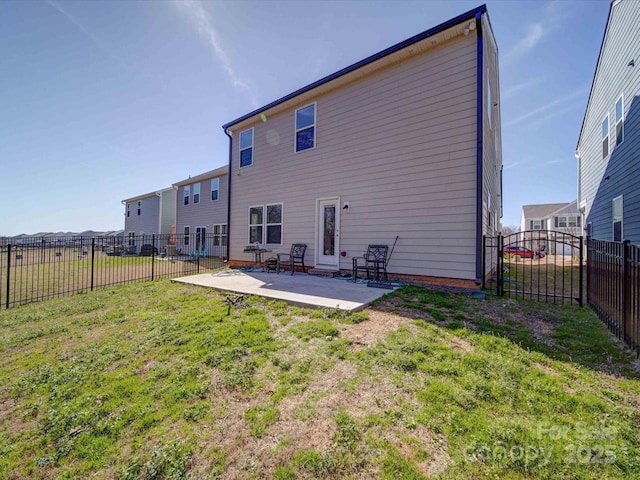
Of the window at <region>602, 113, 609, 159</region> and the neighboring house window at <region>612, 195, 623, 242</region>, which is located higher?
the window at <region>602, 113, 609, 159</region>

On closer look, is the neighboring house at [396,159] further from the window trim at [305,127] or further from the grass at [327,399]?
the grass at [327,399]

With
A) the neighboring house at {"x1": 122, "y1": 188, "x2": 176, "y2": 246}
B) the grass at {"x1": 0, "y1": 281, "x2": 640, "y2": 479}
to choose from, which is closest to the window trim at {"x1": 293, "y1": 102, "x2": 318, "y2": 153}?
the grass at {"x1": 0, "y1": 281, "x2": 640, "y2": 479}

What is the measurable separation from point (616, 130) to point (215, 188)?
64.6 ft

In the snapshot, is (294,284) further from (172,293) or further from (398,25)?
(398,25)

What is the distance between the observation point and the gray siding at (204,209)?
57.1 feet

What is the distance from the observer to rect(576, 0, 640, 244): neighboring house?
7301 millimetres

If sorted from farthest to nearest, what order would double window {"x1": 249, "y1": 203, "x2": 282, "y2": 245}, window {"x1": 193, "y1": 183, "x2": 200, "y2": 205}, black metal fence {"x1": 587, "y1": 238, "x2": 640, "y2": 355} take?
window {"x1": 193, "y1": 183, "x2": 200, "y2": 205}
double window {"x1": 249, "y1": 203, "x2": 282, "y2": 245}
black metal fence {"x1": 587, "y1": 238, "x2": 640, "y2": 355}

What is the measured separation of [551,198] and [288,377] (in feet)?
Answer: 138

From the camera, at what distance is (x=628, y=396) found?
2146mm

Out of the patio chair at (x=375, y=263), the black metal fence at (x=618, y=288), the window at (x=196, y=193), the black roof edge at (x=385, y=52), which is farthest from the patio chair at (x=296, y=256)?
the window at (x=196, y=193)

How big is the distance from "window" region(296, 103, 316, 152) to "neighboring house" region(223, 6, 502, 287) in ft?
0.11

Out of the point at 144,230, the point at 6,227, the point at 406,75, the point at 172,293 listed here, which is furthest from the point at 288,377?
the point at 6,227

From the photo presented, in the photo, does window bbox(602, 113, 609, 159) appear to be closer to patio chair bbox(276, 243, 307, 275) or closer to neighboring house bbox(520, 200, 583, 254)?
neighboring house bbox(520, 200, 583, 254)

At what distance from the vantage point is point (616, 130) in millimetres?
8773
